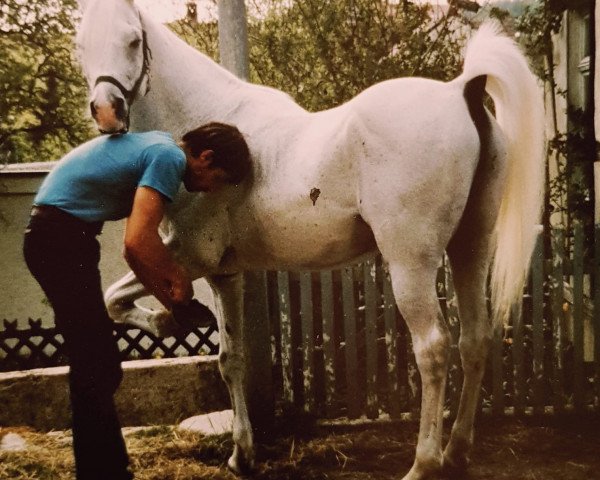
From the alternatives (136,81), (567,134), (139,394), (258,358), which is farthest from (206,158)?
(567,134)

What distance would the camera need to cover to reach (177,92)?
3449 millimetres

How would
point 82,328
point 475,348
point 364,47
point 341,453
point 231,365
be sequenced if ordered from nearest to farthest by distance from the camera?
point 82,328, point 475,348, point 231,365, point 341,453, point 364,47

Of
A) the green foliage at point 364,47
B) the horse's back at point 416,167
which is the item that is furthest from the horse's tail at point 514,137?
the green foliage at point 364,47

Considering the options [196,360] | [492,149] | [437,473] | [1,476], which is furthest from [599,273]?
[1,476]

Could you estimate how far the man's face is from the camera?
3037 millimetres

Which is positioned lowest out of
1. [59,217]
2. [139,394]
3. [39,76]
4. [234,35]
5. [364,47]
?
[139,394]

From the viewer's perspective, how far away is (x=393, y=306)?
4.61m

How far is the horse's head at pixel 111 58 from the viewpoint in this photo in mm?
2982

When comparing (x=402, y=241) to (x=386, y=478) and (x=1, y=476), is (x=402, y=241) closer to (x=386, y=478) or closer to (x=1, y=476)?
(x=386, y=478)

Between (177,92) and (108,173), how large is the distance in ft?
2.70

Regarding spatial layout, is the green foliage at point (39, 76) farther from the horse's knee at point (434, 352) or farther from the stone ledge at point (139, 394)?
the horse's knee at point (434, 352)

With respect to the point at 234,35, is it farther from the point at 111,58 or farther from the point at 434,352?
the point at 434,352

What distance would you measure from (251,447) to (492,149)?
2137mm

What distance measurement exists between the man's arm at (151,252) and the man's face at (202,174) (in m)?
0.36
